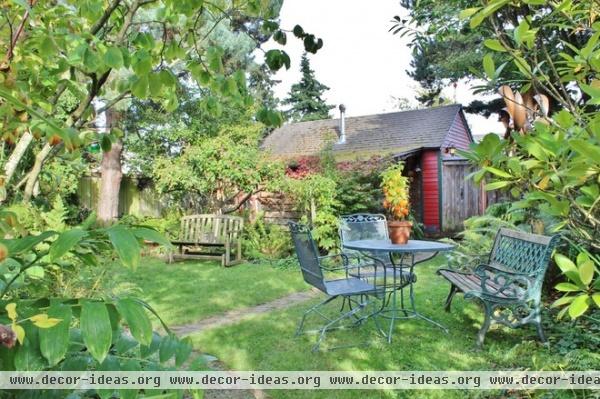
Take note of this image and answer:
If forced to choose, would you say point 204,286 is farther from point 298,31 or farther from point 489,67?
point 489,67

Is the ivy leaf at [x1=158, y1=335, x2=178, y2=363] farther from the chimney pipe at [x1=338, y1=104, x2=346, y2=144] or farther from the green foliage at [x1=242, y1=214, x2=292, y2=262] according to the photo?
the chimney pipe at [x1=338, y1=104, x2=346, y2=144]

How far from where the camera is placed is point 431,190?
494 inches

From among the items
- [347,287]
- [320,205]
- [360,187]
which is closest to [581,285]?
[347,287]

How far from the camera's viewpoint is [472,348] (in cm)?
359

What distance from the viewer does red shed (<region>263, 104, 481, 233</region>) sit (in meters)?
12.0

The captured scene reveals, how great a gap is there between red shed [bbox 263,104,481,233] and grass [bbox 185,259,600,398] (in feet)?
23.0

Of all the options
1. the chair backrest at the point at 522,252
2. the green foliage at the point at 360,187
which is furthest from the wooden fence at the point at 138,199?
the chair backrest at the point at 522,252

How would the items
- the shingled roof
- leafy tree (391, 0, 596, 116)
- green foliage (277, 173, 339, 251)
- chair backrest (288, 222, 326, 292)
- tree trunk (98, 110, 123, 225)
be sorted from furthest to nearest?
the shingled roof → tree trunk (98, 110, 123, 225) → green foliage (277, 173, 339, 251) → chair backrest (288, 222, 326, 292) → leafy tree (391, 0, 596, 116)

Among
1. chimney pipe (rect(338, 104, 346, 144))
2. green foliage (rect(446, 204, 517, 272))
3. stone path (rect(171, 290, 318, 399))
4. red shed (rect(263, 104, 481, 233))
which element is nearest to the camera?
stone path (rect(171, 290, 318, 399))

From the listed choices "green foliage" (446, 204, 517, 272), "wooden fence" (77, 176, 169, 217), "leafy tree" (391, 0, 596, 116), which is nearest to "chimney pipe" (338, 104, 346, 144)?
"leafy tree" (391, 0, 596, 116)

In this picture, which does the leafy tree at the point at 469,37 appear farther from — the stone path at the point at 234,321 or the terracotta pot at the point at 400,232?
the stone path at the point at 234,321

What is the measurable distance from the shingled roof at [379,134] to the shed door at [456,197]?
85 cm

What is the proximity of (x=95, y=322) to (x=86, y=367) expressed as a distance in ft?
1.23

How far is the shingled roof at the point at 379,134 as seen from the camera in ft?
42.3
